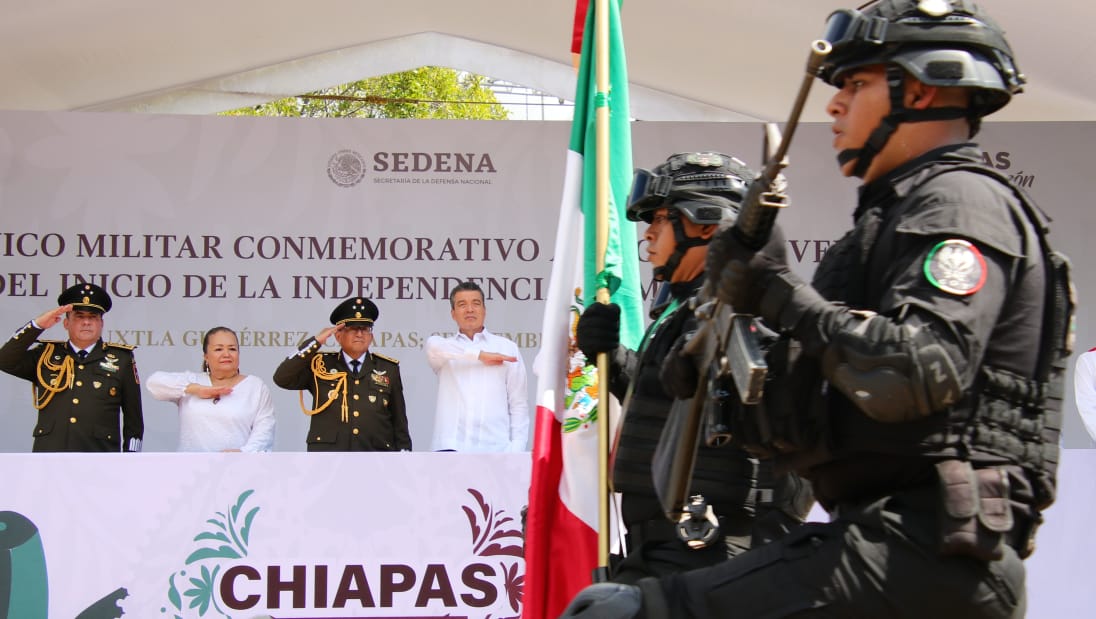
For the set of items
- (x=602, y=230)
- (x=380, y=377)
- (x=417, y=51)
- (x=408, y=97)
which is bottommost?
(x=380, y=377)

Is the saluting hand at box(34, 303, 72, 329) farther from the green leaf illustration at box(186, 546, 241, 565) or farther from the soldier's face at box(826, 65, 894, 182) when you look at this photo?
the soldier's face at box(826, 65, 894, 182)

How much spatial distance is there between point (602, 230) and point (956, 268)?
7.90 ft

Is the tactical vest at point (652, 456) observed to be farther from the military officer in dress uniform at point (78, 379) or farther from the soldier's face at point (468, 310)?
the military officer in dress uniform at point (78, 379)

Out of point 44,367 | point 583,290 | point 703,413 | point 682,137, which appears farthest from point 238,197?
point 703,413

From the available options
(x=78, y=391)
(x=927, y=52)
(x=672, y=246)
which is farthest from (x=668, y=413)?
(x=78, y=391)

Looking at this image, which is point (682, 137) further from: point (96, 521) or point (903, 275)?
point (903, 275)

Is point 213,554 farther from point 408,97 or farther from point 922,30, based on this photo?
point 408,97

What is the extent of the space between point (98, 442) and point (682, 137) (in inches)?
216

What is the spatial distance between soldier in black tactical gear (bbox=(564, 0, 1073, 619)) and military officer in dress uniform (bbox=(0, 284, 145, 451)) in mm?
7235

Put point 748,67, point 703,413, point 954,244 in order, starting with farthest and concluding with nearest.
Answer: point 748,67 < point 703,413 < point 954,244

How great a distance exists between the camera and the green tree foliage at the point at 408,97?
2673 centimetres

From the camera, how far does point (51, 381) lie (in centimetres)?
898

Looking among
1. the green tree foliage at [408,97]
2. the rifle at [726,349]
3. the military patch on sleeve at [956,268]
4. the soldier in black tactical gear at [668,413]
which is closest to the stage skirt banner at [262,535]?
the soldier in black tactical gear at [668,413]

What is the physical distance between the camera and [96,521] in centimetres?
599
